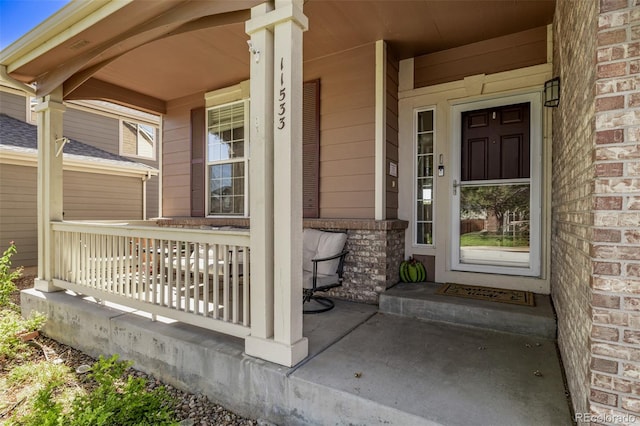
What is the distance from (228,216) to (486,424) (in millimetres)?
4129

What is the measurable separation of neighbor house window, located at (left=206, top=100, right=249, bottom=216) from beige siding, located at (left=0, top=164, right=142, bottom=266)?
4080mm

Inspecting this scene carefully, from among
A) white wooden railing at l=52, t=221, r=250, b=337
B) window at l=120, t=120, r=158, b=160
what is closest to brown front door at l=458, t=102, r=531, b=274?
white wooden railing at l=52, t=221, r=250, b=337

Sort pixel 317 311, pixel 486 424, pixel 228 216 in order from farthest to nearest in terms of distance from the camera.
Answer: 1. pixel 228 216
2. pixel 317 311
3. pixel 486 424

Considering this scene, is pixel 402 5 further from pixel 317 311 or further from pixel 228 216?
pixel 228 216

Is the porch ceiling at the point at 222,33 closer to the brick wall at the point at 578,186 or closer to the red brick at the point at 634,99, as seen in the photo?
the brick wall at the point at 578,186

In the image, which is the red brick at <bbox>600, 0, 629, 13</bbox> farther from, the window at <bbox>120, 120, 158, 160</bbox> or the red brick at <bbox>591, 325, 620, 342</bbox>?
the window at <bbox>120, 120, 158, 160</bbox>

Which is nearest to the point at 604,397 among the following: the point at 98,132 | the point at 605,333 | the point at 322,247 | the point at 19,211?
the point at 605,333

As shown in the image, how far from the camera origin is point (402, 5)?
9.62ft

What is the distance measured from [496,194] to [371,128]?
155 cm

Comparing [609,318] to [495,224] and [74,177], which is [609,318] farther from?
A: [74,177]

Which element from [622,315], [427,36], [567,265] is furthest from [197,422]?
[427,36]

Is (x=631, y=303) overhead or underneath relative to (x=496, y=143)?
underneath

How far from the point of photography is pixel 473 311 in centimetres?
282

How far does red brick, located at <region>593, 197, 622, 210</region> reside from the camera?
1.23m
